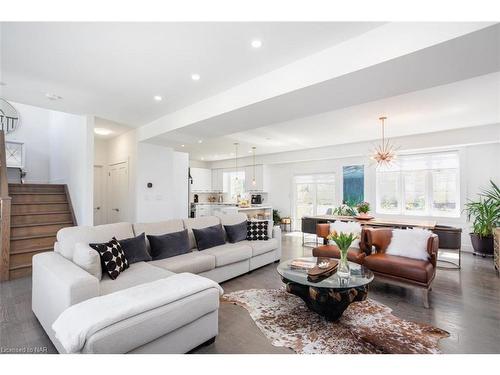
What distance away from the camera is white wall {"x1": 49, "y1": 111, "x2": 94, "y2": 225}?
15.2 feet

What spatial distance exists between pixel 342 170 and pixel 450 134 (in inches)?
109

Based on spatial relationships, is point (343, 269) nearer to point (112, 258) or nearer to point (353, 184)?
point (112, 258)

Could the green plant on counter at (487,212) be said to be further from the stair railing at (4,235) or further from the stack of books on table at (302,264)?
the stair railing at (4,235)

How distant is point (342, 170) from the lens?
7566 mm

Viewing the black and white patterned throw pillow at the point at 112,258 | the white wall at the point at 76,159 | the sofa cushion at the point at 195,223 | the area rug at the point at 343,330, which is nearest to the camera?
the area rug at the point at 343,330

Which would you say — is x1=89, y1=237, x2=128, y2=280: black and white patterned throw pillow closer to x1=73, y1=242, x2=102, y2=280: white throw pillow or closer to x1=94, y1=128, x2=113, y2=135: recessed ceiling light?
x1=73, y1=242, x2=102, y2=280: white throw pillow

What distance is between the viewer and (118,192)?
6039 mm

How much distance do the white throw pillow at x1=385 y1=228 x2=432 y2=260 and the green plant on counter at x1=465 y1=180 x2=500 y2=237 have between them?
2.74 meters

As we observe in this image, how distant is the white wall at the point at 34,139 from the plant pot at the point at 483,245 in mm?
10446

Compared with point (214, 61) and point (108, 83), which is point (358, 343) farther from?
point (108, 83)

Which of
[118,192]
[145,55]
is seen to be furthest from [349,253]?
[118,192]

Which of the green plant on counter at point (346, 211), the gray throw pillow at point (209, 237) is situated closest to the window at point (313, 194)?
the green plant on counter at point (346, 211)

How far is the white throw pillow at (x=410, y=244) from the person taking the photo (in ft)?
10.8

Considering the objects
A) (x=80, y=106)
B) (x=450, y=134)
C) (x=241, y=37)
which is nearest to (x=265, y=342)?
(x=241, y=37)
